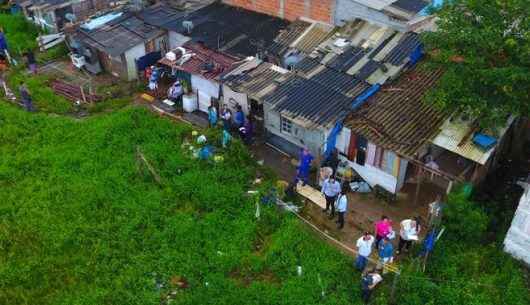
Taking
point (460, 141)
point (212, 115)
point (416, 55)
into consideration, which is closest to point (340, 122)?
point (460, 141)

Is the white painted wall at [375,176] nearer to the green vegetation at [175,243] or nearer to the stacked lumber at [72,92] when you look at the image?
the green vegetation at [175,243]

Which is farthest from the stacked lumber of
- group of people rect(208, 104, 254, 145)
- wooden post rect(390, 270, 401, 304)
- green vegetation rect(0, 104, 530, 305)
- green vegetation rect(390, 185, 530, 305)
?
green vegetation rect(390, 185, 530, 305)

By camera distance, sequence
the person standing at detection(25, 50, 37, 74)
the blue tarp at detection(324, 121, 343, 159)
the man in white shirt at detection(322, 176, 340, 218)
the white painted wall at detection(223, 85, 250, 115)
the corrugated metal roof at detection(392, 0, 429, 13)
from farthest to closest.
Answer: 1. the person standing at detection(25, 50, 37, 74)
2. the white painted wall at detection(223, 85, 250, 115)
3. the corrugated metal roof at detection(392, 0, 429, 13)
4. the blue tarp at detection(324, 121, 343, 159)
5. the man in white shirt at detection(322, 176, 340, 218)

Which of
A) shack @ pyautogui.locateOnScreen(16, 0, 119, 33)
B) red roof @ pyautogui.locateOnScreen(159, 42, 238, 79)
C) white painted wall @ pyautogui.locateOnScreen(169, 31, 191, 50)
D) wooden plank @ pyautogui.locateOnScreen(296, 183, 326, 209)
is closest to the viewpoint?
wooden plank @ pyautogui.locateOnScreen(296, 183, 326, 209)

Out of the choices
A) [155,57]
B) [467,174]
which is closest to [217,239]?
[467,174]

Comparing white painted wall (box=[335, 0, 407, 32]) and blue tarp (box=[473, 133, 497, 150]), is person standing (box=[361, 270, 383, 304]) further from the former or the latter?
white painted wall (box=[335, 0, 407, 32])

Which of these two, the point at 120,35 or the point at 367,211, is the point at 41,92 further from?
the point at 367,211

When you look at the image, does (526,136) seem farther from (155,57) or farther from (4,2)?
(4,2)
